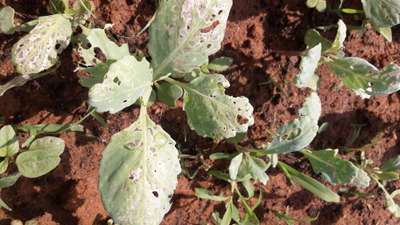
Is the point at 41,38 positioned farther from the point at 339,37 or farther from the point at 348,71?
the point at 348,71

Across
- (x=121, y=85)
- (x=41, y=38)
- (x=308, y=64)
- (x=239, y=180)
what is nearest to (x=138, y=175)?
(x=121, y=85)

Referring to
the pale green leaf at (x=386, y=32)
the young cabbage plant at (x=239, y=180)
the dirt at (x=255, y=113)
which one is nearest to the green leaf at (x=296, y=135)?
the young cabbage plant at (x=239, y=180)

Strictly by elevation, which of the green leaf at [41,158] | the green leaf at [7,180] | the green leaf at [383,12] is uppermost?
the green leaf at [383,12]

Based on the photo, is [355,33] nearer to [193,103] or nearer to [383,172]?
[383,172]

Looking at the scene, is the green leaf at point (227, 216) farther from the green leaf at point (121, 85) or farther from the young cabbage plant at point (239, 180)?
the green leaf at point (121, 85)

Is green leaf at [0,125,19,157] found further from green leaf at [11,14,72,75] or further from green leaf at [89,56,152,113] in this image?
green leaf at [89,56,152,113]

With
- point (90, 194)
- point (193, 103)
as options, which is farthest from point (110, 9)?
point (90, 194)
